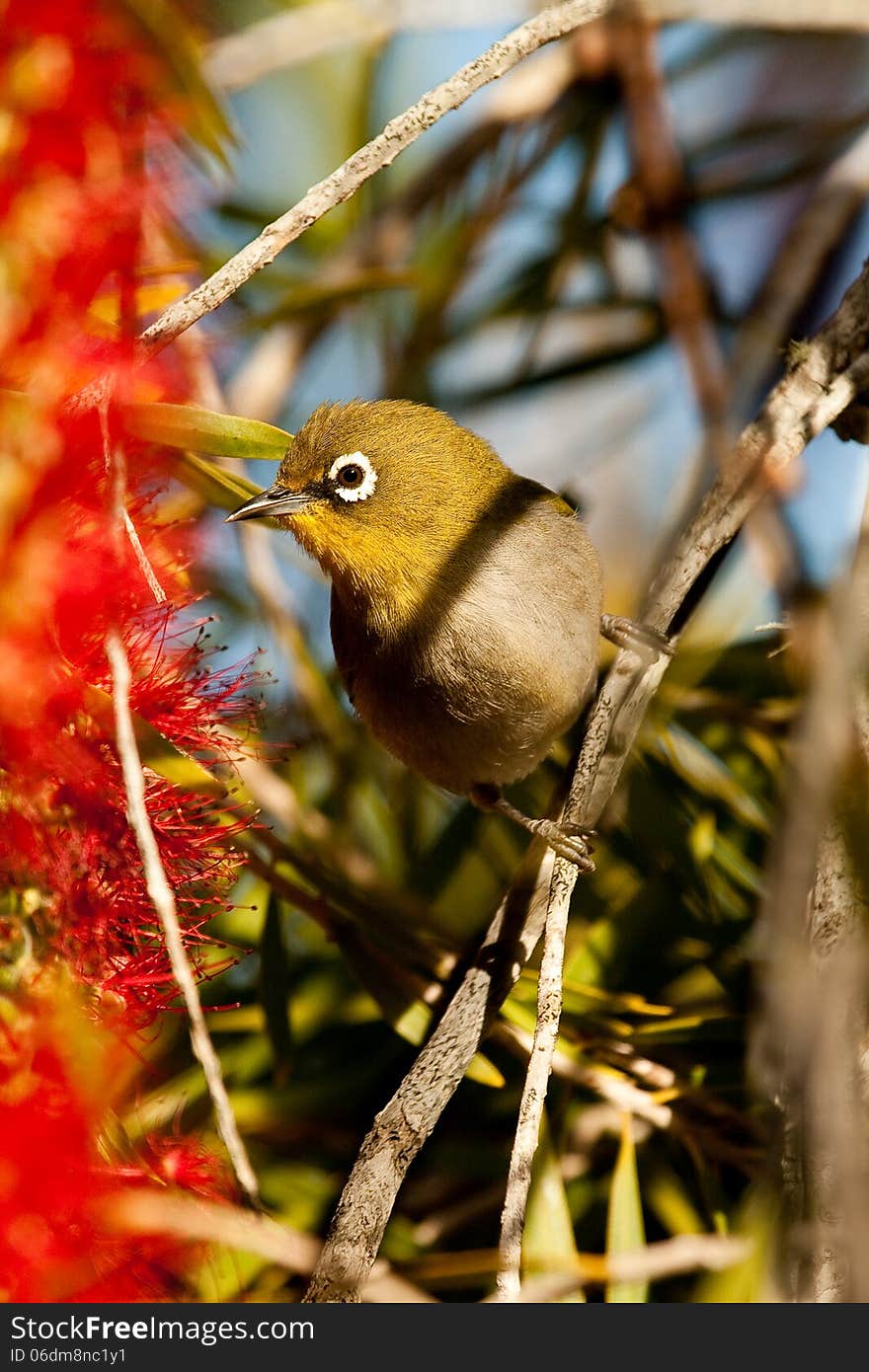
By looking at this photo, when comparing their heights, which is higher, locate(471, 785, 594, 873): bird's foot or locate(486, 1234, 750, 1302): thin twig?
locate(471, 785, 594, 873): bird's foot

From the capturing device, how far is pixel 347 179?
70.1 inches

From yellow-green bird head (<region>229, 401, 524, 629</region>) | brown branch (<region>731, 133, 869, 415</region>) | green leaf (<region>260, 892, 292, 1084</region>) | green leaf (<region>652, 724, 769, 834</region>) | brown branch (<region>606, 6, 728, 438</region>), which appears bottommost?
green leaf (<region>260, 892, 292, 1084</region>)

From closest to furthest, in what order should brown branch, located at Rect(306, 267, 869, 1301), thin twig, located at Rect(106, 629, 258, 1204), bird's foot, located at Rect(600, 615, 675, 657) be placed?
thin twig, located at Rect(106, 629, 258, 1204)
brown branch, located at Rect(306, 267, 869, 1301)
bird's foot, located at Rect(600, 615, 675, 657)

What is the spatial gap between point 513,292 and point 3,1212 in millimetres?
3006

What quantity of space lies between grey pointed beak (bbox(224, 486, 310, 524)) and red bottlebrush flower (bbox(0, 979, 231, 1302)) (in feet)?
3.93

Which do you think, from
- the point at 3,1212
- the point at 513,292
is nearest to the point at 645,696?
the point at 3,1212

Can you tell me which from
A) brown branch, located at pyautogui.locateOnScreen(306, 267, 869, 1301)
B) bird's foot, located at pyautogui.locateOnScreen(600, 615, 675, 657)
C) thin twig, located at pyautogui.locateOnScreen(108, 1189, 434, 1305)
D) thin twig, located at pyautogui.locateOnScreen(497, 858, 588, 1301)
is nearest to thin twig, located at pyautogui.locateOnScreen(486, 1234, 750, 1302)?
thin twig, located at pyautogui.locateOnScreen(108, 1189, 434, 1305)

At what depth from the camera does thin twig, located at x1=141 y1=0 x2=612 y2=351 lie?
5.62ft

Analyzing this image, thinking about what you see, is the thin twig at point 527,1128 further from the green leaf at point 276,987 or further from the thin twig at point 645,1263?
the green leaf at point 276,987

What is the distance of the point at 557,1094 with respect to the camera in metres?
2.61

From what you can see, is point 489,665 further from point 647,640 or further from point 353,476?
point 647,640

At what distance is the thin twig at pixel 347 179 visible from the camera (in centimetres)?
171

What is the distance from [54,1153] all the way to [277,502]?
1613mm

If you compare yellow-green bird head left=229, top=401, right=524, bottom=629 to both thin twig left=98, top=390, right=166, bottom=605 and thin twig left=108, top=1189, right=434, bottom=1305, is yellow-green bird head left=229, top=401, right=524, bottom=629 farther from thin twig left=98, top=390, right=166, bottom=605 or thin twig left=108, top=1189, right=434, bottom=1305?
thin twig left=108, top=1189, right=434, bottom=1305
